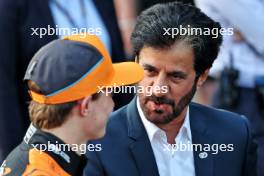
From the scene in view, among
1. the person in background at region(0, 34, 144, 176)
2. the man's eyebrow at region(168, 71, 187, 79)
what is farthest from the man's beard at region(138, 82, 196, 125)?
the person in background at region(0, 34, 144, 176)

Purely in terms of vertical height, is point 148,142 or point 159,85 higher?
point 159,85

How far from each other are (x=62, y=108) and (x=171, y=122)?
0.89 m

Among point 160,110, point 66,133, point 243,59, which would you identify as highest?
point 66,133

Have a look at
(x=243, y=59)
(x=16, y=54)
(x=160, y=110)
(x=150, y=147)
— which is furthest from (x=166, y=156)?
(x=243, y=59)

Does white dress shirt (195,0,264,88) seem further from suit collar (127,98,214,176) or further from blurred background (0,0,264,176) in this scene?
suit collar (127,98,214,176)

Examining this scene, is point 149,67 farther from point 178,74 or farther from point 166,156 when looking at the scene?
point 166,156

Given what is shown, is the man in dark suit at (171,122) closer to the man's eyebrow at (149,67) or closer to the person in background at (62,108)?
the man's eyebrow at (149,67)

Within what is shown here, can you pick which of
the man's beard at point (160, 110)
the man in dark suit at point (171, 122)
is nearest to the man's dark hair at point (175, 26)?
the man in dark suit at point (171, 122)

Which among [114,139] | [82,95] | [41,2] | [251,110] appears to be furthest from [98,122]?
[251,110]

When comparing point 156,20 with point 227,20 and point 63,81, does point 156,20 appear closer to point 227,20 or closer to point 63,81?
point 63,81

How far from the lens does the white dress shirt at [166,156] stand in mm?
4023

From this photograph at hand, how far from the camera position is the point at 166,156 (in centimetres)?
406

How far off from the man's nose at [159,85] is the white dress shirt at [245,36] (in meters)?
1.40

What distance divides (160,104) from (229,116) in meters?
0.49
